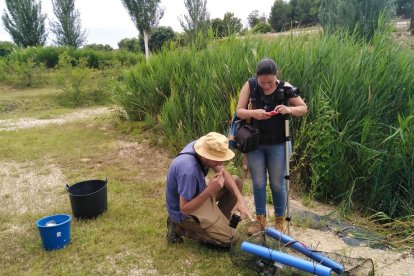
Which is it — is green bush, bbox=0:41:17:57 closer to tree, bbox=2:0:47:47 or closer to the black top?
tree, bbox=2:0:47:47

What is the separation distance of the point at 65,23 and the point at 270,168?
79.0 feet

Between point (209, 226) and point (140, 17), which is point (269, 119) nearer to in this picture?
point (209, 226)

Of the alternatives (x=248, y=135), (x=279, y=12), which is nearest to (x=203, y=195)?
(x=248, y=135)

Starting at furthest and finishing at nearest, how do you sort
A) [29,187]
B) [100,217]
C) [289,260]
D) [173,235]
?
[29,187] → [100,217] → [173,235] → [289,260]

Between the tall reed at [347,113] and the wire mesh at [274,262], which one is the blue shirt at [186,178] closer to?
the wire mesh at [274,262]

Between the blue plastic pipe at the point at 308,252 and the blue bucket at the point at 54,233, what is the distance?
1658mm

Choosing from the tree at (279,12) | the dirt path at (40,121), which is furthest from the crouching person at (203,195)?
the tree at (279,12)

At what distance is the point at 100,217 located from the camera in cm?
358

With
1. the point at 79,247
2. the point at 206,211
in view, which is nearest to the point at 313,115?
the point at 206,211

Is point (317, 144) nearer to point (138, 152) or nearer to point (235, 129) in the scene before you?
point (235, 129)

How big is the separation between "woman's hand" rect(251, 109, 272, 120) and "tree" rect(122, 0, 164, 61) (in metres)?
16.2

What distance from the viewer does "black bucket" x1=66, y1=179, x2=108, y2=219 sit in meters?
3.40

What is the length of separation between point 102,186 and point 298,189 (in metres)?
2.22

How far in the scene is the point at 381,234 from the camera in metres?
3.39
